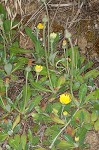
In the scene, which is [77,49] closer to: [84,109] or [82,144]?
[84,109]

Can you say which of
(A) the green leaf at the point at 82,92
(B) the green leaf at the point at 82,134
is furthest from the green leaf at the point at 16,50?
(B) the green leaf at the point at 82,134

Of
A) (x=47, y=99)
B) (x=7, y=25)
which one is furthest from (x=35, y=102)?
(x=7, y=25)

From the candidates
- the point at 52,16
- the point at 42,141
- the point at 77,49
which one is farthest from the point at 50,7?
the point at 42,141

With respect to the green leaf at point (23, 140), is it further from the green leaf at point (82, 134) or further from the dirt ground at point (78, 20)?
the dirt ground at point (78, 20)

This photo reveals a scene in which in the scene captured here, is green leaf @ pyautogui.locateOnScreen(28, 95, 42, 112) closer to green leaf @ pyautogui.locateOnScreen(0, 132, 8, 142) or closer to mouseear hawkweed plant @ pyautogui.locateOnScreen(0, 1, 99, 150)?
mouseear hawkweed plant @ pyautogui.locateOnScreen(0, 1, 99, 150)

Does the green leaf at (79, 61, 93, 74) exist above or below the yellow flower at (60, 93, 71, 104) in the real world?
above

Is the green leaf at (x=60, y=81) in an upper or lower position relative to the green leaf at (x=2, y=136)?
upper

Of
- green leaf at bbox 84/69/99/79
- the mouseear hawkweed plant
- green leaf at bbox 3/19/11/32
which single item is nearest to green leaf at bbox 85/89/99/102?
the mouseear hawkweed plant

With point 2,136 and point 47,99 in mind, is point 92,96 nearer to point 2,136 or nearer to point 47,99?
point 47,99
